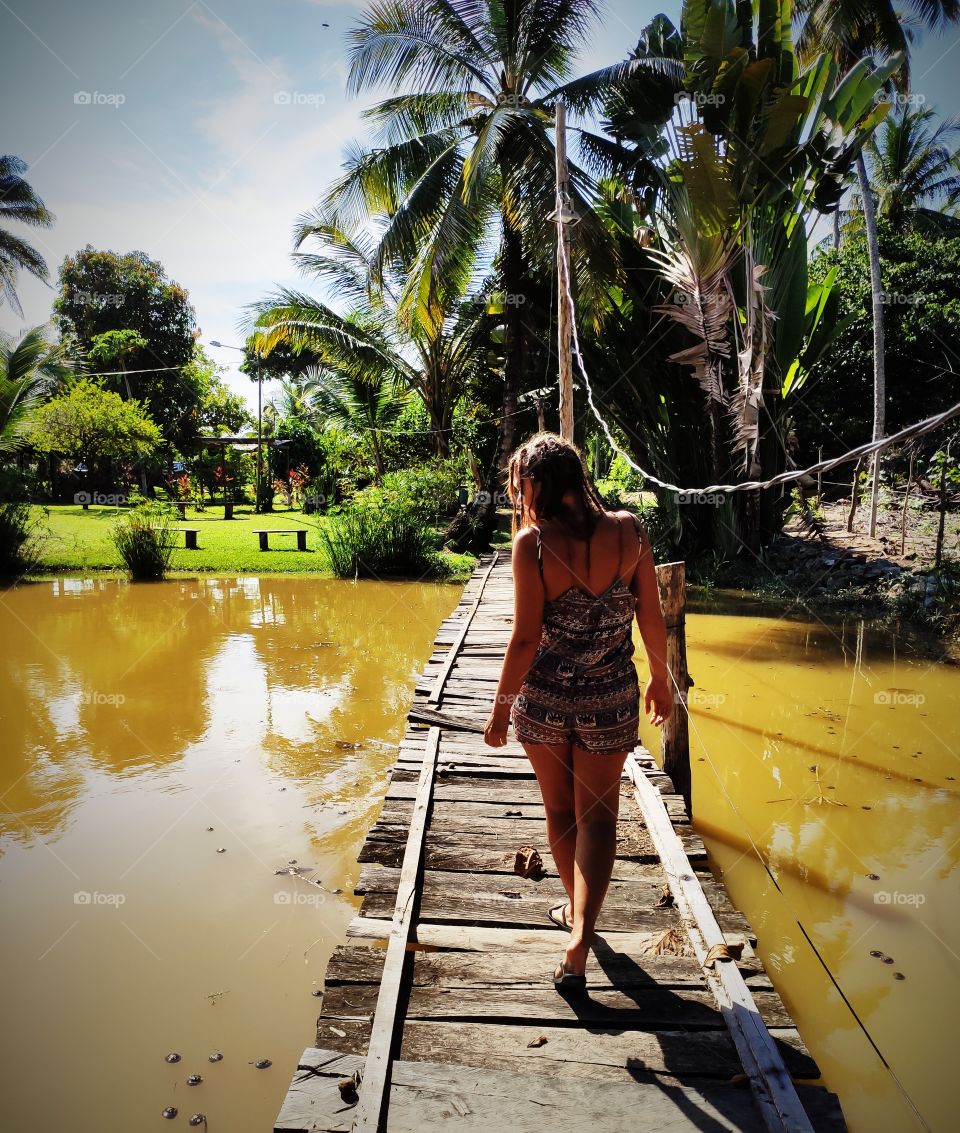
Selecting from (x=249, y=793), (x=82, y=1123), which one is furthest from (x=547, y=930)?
(x=249, y=793)

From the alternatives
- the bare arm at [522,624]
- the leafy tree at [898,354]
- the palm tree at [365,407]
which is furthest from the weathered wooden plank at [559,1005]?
the leafy tree at [898,354]

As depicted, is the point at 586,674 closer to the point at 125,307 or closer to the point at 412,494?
the point at 412,494

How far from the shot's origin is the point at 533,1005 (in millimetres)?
2230

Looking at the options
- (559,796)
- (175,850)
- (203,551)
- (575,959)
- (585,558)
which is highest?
(585,558)

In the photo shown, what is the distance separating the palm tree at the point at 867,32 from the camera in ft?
37.7

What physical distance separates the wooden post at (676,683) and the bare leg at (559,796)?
175cm

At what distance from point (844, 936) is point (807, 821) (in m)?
1.06

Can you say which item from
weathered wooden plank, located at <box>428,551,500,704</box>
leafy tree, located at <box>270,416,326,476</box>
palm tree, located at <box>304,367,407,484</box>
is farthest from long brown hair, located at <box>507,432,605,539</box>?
leafy tree, located at <box>270,416,326,476</box>

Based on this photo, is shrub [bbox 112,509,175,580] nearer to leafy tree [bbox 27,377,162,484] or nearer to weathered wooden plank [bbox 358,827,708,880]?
leafy tree [bbox 27,377,162,484]

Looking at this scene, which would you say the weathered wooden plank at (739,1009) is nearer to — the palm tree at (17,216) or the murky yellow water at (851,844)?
the murky yellow water at (851,844)

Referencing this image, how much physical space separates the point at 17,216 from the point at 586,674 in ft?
87.6

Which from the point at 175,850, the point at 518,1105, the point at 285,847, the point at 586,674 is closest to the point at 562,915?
the point at 518,1105

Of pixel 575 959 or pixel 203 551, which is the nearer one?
pixel 575 959

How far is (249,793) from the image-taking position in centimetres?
470
